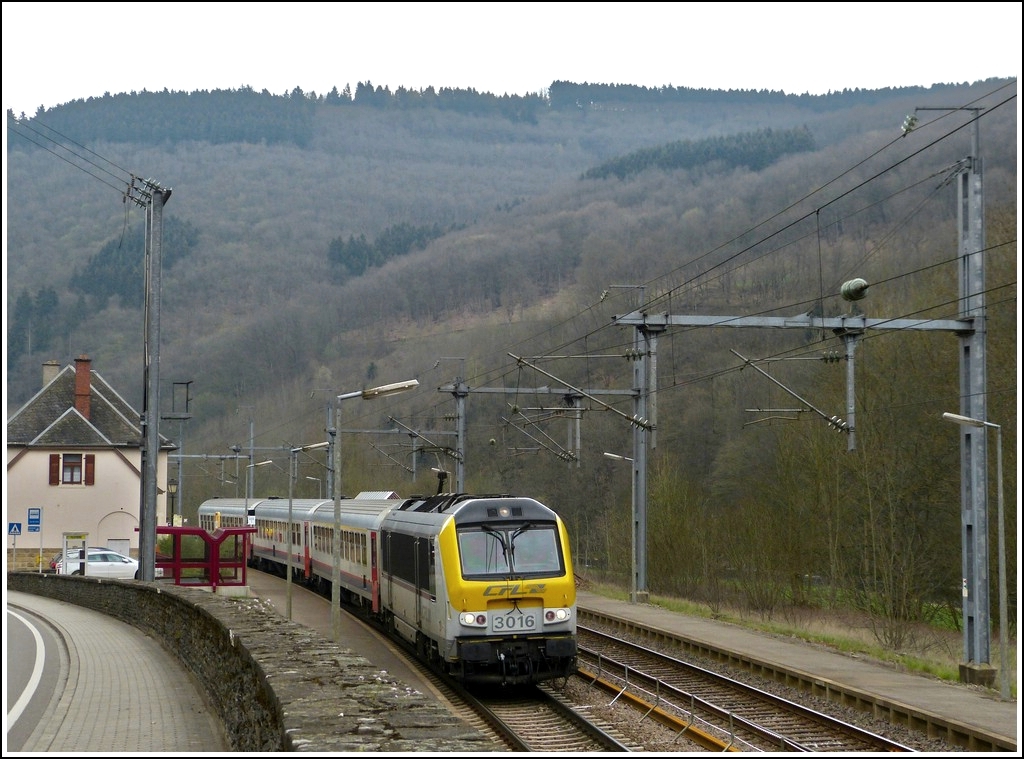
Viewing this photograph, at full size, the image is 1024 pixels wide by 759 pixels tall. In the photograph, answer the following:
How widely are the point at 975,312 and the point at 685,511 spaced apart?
74.7ft

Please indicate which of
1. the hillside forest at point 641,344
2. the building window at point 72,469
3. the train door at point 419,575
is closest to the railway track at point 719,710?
the train door at point 419,575

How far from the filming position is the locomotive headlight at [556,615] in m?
17.9

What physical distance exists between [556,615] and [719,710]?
3104 millimetres

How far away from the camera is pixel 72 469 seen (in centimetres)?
5584

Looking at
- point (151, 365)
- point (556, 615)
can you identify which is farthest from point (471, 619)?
point (151, 365)

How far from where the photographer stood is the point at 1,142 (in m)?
9.59

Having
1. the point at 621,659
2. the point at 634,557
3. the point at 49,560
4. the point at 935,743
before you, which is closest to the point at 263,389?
the point at 49,560

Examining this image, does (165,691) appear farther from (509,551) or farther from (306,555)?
(306,555)

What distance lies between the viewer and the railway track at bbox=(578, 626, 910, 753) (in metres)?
14.5

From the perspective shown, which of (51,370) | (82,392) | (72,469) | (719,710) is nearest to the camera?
(719,710)

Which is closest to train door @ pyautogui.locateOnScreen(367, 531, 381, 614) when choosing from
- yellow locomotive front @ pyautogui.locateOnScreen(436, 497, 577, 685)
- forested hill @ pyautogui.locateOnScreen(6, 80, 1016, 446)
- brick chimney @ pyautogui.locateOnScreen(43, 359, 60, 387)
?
yellow locomotive front @ pyautogui.locateOnScreen(436, 497, 577, 685)

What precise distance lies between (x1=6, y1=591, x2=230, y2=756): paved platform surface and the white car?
21.5m

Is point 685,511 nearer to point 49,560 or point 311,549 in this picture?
point 311,549

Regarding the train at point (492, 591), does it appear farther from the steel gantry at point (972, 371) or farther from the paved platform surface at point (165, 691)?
the steel gantry at point (972, 371)
